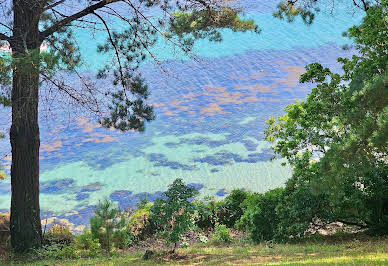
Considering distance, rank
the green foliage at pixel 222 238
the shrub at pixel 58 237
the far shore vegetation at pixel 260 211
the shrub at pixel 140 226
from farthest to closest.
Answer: the shrub at pixel 140 226
the green foliage at pixel 222 238
the shrub at pixel 58 237
the far shore vegetation at pixel 260 211

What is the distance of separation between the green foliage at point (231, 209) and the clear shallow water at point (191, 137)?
290cm

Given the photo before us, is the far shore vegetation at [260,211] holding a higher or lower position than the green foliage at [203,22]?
lower

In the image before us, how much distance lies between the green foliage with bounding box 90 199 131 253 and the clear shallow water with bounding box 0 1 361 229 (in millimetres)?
2346

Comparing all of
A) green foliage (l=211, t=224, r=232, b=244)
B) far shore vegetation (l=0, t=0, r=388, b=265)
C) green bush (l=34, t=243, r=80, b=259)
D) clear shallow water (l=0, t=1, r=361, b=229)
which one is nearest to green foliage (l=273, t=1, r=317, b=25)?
far shore vegetation (l=0, t=0, r=388, b=265)

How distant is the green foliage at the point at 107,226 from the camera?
8422 mm

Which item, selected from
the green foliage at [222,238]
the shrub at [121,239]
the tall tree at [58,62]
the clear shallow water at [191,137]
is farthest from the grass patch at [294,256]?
the clear shallow water at [191,137]

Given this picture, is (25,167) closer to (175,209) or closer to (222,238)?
(175,209)

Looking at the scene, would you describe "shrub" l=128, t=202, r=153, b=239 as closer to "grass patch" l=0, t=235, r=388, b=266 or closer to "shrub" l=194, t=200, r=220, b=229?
"shrub" l=194, t=200, r=220, b=229

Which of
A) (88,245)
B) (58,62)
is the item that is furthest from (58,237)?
(58,62)

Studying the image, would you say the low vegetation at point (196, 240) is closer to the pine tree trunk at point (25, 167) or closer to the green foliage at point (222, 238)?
the green foliage at point (222, 238)

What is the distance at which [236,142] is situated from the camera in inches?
736

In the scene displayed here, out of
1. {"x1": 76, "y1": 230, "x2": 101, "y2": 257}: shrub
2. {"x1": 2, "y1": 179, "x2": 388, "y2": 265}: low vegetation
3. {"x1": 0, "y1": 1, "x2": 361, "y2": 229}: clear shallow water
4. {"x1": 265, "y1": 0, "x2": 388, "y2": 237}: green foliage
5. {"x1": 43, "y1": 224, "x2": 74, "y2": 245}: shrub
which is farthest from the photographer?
{"x1": 0, "y1": 1, "x2": 361, "y2": 229}: clear shallow water

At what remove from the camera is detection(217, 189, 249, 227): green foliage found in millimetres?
11500

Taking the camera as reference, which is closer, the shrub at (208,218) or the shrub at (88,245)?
the shrub at (88,245)
